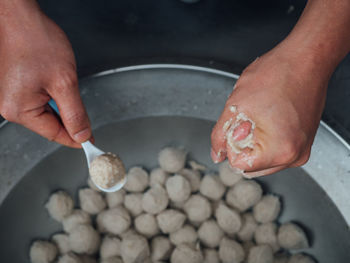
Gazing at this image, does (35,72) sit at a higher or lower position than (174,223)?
higher

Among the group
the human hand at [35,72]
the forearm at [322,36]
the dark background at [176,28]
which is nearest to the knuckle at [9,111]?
the human hand at [35,72]

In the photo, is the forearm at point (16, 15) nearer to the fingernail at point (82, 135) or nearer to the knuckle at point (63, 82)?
the knuckle at point (63, 82)

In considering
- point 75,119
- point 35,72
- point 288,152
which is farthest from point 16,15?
point 288,152

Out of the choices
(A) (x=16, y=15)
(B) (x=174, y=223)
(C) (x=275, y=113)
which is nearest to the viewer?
(C) (x=275, y=113)

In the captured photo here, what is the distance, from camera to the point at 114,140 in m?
0.94

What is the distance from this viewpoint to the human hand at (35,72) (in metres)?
0.62

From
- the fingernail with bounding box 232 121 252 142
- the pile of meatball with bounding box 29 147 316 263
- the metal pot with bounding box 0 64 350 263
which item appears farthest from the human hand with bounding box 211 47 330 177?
the pile of meatball with bounding box 29 147 316 263

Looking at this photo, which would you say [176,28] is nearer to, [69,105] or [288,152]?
[69,105]

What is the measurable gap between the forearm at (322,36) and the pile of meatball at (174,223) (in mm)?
404

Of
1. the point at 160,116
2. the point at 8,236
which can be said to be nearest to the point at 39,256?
the point at 8,236

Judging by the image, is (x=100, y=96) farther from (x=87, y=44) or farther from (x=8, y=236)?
(x=8, y=236)

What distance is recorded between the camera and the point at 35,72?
2.02 feet

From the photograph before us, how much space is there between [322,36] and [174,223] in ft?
2.08

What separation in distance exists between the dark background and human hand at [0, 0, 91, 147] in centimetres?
27
